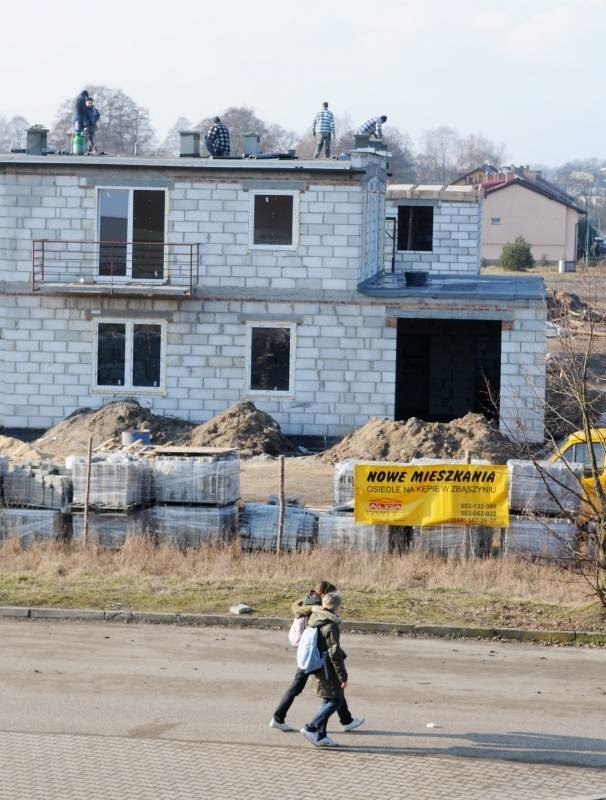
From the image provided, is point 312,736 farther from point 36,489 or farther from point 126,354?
point 126,354

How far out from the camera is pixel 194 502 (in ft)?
69.3

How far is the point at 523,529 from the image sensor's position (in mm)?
20109

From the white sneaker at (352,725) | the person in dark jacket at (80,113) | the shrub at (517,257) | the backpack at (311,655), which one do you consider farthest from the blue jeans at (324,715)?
the shrub at (517,257)

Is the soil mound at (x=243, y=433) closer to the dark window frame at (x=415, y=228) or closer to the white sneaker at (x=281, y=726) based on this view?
the dark window frame at (x=415, y=228)

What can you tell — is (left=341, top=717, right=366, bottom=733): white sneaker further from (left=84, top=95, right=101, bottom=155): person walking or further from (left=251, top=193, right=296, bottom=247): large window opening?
(left=84, top=95, right=101, bottom=155): person walking

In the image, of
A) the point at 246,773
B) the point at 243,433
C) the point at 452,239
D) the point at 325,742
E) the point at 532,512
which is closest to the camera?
the point at 246,773

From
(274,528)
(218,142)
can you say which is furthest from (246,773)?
(218,142)

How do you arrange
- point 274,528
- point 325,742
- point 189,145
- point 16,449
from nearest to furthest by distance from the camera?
point 325,742, point 274,528, point 16,449, point 189,145

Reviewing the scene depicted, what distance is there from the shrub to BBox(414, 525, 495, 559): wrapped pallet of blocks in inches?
2483

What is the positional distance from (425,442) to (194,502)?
360 inches

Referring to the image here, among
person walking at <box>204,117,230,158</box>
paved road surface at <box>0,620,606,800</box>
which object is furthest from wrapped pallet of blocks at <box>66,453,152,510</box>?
person walking at <box>204,117,230,158</box>

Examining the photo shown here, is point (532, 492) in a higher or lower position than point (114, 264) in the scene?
lower

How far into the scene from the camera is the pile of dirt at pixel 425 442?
94.3 feet

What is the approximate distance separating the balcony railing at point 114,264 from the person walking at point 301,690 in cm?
2014
